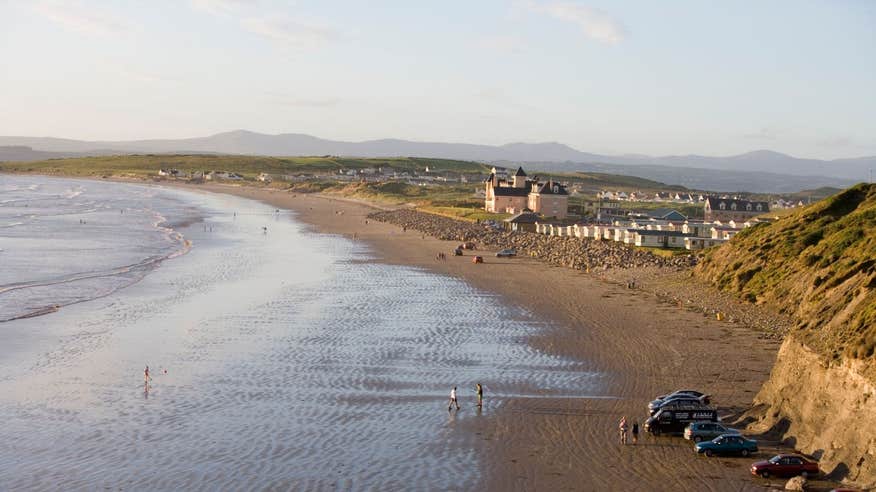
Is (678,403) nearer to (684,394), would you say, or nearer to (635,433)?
(684,394)

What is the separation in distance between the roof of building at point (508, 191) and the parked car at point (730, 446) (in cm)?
8050

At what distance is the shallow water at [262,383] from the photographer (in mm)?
18922

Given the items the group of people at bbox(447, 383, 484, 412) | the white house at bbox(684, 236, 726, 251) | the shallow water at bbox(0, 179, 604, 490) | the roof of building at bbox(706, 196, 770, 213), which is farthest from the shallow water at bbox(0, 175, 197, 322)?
the roof of building at bbox(706, 196, 770, 213)

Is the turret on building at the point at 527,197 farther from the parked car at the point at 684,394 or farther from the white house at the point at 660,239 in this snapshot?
the parked car at the point at 684,394

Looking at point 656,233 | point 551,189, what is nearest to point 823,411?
point 656,233

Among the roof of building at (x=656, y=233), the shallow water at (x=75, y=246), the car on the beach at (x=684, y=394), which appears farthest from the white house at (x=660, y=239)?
the car on the beach at (x=684, y=394)

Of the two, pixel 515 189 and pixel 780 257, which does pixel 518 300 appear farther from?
pixel 515 189

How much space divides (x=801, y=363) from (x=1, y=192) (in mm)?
142768

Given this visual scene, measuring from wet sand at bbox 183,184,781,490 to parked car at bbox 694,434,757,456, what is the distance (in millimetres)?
216

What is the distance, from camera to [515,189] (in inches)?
3979

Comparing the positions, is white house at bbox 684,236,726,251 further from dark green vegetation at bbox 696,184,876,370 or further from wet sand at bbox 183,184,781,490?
wet sand at bbox 183,184,781,490

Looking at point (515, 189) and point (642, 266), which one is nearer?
point (642, 266)

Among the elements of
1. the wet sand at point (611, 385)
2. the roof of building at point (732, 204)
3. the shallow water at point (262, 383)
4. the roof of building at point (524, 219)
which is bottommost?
the shallow water at point (262, 383)

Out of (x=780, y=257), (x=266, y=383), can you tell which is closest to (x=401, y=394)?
(x=266, y=383)
